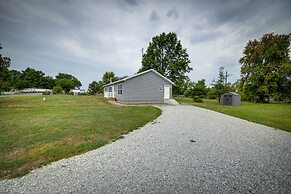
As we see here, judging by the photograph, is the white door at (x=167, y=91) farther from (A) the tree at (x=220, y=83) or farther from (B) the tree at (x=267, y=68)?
(B) the tree at (x=267, y=68)

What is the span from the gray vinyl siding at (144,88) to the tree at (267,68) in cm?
1989

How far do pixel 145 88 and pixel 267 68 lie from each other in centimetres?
2483

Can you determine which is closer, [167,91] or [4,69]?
[4,69]

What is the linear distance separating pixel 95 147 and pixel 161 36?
27.3 m

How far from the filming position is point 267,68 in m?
25.9

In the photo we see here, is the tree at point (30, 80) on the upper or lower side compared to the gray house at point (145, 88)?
upper

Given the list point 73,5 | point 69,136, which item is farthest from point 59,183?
point 73,5

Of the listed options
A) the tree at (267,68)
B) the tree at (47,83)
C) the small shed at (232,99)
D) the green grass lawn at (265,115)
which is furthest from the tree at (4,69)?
the tree at (47,83)

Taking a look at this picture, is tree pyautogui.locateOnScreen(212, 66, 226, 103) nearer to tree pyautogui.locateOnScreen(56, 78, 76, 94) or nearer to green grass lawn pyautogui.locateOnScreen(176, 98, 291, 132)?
green grass lawn pyautogui.locateOnScreen(176, 98, 291, 132)

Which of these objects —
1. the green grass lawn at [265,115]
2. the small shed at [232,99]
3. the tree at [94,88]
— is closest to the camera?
the green grass lawn at [265,115]

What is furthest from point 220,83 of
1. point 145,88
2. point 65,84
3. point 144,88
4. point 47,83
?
point 47,83

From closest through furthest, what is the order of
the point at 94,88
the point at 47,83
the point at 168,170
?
the point at 168,170 → the point at 94,88 → the point at 47,83

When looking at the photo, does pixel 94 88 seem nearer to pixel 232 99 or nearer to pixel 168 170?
pixel 232 99

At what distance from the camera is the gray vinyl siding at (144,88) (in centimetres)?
1778
